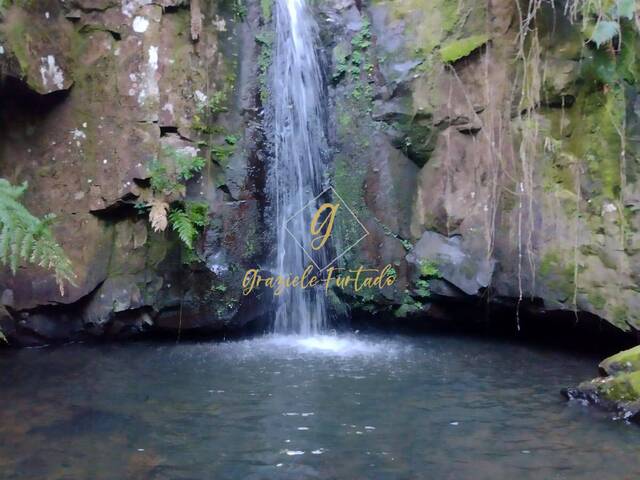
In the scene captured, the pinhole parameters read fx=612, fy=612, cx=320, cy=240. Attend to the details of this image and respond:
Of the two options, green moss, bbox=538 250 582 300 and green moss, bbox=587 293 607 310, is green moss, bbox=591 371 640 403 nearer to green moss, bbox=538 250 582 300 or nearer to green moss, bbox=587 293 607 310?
green moss, bbox=587 293 607 310

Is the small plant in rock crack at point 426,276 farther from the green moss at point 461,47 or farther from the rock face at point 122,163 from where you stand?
the green moss at point 461,47

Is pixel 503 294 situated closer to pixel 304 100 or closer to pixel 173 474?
pixel 304 100

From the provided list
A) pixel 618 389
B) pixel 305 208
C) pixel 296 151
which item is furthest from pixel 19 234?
pixel 296 151

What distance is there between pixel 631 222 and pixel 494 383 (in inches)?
81.8

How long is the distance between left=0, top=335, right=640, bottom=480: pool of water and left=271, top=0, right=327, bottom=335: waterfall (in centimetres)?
103

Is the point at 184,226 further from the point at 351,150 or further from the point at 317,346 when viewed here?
the point at 351,150

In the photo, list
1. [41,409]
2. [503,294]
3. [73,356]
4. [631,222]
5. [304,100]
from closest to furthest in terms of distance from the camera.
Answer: [41,409] < [631,222] < [73,356] < [503,294] < [304,100]

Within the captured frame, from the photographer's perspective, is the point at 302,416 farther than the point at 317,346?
No

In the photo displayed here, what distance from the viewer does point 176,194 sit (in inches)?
267

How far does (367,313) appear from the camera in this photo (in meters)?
7.70

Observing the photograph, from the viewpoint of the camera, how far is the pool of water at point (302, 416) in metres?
3.73

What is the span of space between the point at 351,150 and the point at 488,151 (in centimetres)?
170

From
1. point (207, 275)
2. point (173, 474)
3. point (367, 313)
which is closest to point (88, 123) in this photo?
point (207, 275)

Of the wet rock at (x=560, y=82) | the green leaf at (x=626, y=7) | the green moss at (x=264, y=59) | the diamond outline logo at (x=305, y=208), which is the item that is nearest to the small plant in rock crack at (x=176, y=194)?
the diamond outline logo at (x=305, y=208)
